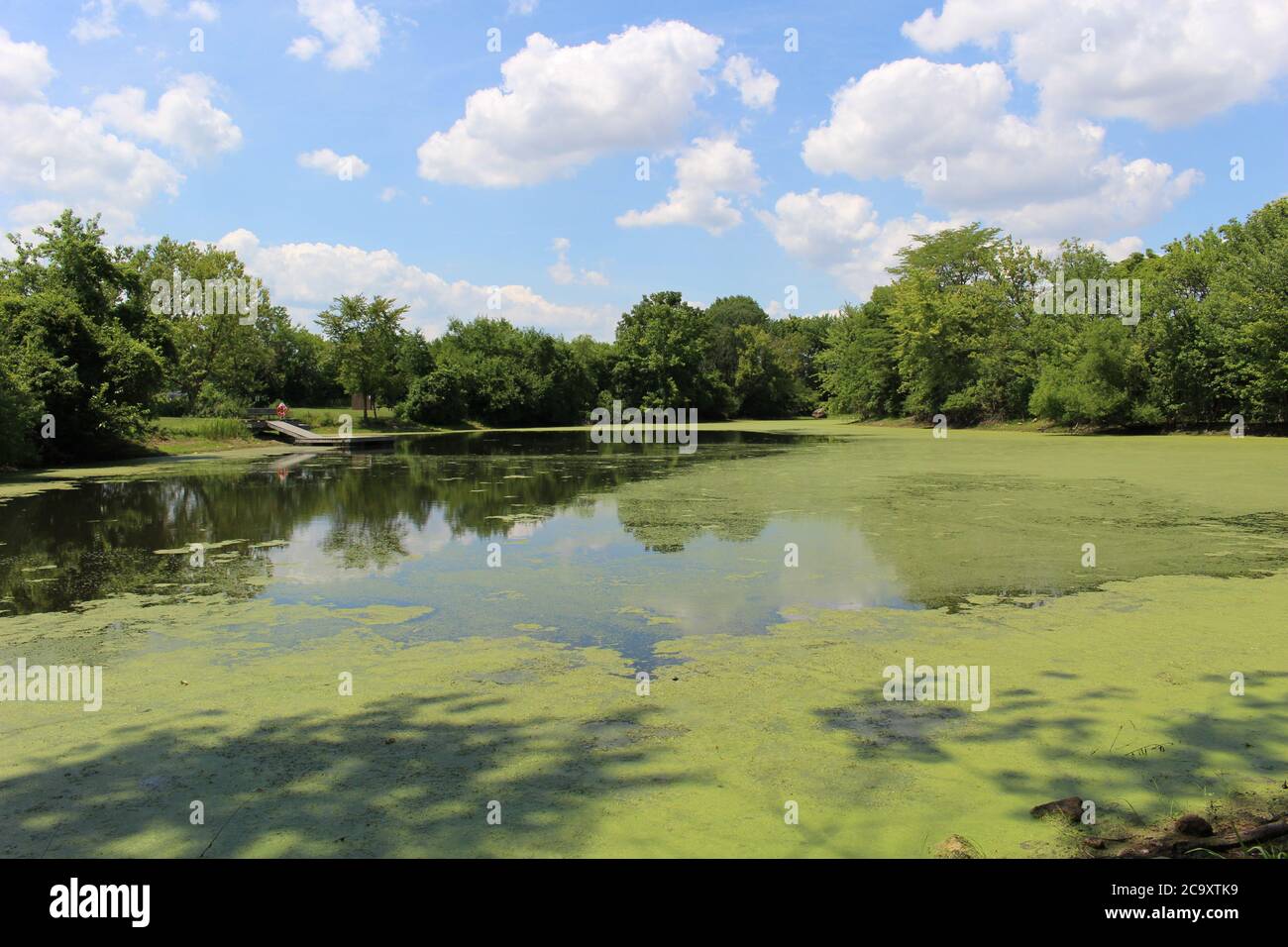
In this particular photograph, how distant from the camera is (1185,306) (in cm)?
3139

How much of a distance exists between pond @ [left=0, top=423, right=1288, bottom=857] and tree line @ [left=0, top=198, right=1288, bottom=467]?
13.3 m

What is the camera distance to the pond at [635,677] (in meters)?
3.21

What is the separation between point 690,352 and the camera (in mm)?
59312

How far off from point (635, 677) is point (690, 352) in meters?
55.3

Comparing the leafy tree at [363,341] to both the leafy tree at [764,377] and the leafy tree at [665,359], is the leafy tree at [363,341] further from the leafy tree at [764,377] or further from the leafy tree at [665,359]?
the leafy tree at [764,377]

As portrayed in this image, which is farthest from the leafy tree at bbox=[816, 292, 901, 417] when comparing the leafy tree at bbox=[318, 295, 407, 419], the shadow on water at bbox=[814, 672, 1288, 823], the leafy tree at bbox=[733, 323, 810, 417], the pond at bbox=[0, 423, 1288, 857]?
the shadow on water at bbox=[814, 672, 1288, 823]

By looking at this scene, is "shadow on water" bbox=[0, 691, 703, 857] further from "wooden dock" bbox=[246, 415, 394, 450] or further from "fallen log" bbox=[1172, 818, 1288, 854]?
"wooden dock" bbox=[246, 415, 394, 450]

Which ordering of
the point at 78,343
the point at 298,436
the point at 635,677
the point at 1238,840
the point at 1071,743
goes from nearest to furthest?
1. the point at 1238,840
2. the point at 1071,743
3. the point at 635,677
4. the point at 78,343
5. the point at 298,436

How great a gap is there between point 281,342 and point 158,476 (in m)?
36.0

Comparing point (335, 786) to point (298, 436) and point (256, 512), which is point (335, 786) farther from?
point (298, 436)

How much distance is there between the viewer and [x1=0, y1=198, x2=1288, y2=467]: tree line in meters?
23.4

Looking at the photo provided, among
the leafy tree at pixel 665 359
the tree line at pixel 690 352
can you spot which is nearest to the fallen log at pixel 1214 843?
the tree line at pixel 690 352

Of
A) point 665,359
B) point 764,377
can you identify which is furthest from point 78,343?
point 764,377
